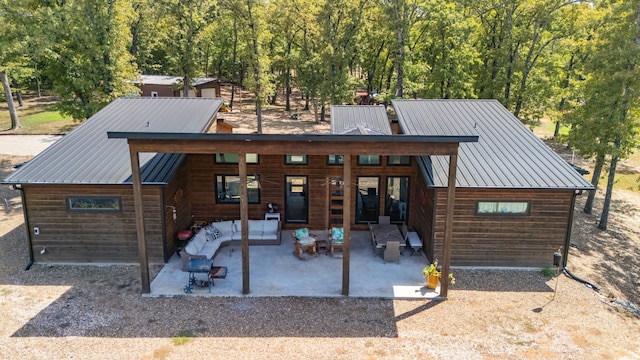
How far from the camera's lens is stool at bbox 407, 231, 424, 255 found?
12.9 m

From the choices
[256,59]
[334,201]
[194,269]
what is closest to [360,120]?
[334,201]

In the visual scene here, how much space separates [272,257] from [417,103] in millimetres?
7826

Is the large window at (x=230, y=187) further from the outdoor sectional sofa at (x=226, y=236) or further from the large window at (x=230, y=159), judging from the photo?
the outdoor sectional sofa at (x=226, y=236)

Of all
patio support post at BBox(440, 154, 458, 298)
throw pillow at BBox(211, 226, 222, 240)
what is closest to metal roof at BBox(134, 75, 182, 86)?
throw pillow at BBox(211, 226, 222, 240)

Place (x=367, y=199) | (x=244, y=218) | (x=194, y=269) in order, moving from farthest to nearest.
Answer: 1. (x=367, y=199)
2. (x=194, y=269)
3. (x=244, y=218)

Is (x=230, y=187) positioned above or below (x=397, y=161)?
below

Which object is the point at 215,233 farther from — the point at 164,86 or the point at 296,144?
the point at 164,86

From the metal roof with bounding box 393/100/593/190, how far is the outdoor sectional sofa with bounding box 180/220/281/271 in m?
5.11

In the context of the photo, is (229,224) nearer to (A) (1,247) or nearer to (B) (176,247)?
(B) (176,247)

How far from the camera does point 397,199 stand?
14.7 m

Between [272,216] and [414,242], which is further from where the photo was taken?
[272,216]

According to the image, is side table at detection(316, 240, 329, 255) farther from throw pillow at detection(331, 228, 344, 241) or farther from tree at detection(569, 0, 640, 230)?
tree at detection(569, 0, 640, 230)

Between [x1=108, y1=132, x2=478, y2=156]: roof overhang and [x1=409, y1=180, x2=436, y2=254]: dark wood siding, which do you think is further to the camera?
[x1=409, y1=180, x2=436, y2=254]: dark wood siding

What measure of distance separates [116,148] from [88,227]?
2.53m
